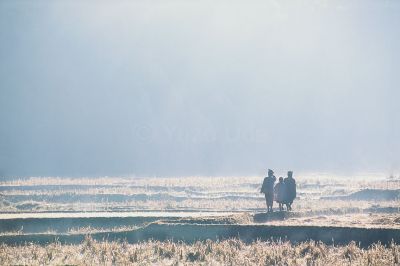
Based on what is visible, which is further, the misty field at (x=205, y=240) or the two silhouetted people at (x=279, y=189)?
the two silhouetted people at (x=279, y=189)

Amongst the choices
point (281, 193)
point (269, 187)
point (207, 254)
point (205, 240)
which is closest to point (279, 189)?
point (281, 193)

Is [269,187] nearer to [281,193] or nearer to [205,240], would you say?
[281,193]

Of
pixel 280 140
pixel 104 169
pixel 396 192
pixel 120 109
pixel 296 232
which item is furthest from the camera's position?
pixel 120 109

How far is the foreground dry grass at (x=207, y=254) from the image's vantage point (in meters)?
16.0

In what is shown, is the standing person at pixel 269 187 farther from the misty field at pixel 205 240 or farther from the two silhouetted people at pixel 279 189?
the misty field at pixel 205 240

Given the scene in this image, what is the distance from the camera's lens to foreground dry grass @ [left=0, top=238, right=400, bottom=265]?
16047 millimetres

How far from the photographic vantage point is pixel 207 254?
1759 cm

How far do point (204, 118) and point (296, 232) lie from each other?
165 metres

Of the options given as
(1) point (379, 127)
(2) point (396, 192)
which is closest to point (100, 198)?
(2) point (396, 192)

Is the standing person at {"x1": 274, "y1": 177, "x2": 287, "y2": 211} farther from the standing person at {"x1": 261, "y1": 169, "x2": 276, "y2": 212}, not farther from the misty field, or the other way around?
the misty field

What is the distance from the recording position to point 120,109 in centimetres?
18162

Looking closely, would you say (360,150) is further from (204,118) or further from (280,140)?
(204,118)

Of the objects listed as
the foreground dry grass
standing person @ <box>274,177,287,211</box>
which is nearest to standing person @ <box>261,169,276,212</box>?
standing person @ <box>274,177,287,211</box>

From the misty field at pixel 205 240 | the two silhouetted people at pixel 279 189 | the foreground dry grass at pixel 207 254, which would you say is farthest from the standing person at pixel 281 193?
the foreground dry grass at pixel 207 254
